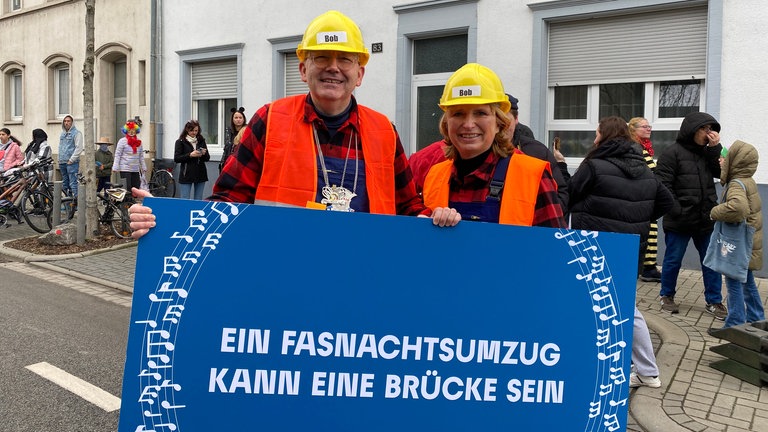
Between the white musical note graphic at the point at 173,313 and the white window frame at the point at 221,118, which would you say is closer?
the white musical note graphic at the point at 173,313

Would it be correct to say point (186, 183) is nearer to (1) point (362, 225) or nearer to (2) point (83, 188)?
(2) point (83, 188)

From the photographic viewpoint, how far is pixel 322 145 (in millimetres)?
2316

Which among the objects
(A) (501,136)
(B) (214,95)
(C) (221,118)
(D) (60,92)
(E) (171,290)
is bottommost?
(E) (171,290)

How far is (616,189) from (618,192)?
3cm

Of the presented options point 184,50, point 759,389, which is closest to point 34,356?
point 759,389

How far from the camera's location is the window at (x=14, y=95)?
2066cm

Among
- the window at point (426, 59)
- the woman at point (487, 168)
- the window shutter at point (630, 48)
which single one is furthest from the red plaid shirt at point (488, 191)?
the window at point (426, 59)

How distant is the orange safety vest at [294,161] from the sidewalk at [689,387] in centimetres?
241

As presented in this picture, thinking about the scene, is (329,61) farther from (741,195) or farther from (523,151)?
(741,195)

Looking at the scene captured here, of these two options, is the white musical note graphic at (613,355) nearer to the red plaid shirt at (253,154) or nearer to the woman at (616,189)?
the red plaid shirt at (253,154)

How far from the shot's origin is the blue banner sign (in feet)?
6.23

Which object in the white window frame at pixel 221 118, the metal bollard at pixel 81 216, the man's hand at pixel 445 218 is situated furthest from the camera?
the white window frame at pixel 221 118

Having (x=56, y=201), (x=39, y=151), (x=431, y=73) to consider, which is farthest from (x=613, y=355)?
(x=39, y=151)

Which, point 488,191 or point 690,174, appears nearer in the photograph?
point 488,191
